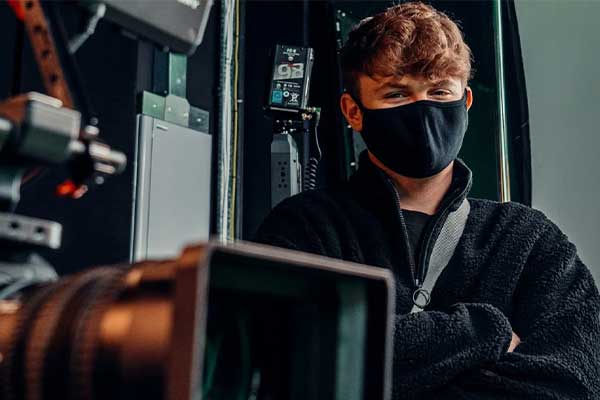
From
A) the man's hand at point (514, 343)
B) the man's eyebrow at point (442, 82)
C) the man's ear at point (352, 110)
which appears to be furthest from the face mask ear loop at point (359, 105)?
the man's hand at point (514, 343)

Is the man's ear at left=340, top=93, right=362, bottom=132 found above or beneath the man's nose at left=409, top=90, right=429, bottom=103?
beneath

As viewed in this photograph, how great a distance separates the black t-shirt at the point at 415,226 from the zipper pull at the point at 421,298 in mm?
73

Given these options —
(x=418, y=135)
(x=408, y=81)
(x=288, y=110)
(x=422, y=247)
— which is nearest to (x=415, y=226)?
(x=422, y=247)

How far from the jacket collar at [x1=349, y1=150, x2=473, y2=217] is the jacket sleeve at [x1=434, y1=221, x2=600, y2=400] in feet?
0.56

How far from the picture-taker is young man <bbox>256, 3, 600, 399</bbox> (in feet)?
4.15

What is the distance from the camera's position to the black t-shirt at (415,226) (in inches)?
58.3

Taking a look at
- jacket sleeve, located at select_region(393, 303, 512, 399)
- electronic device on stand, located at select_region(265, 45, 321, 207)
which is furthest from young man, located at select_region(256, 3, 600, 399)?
electronic device on stand, located at select_region(265, 45, 321, 207)

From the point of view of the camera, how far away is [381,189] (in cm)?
152

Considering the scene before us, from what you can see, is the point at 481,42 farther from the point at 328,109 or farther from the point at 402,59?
the point at 402,59

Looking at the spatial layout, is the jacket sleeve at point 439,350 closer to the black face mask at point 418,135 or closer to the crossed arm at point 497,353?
the crossed arm at point 497,353

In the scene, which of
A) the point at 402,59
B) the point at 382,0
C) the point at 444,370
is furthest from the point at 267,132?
the point at 444,370

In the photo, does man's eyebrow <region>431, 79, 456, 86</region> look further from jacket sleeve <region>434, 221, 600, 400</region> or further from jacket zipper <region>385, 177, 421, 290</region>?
jacket sleeve <region>434, 221, 600, 400</region>

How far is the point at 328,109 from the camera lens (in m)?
2.51

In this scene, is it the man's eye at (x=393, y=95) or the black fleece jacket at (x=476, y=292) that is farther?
the man's eye at (x=393, y=95)
